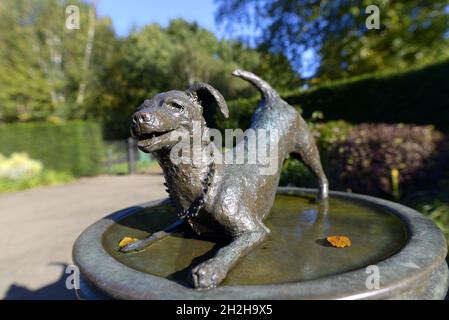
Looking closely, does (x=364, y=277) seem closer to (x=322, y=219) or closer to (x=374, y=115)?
(x=322, y=219)

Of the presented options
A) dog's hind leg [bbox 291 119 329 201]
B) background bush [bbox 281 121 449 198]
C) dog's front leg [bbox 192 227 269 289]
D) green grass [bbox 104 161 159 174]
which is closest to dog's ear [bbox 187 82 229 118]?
dog's front leg [bbox 192 227 269 289]

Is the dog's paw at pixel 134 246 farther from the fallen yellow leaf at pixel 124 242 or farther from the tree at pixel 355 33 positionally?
the tree at pixel 355 33

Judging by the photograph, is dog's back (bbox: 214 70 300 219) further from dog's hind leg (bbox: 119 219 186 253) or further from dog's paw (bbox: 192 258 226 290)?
dog's hind leg (bbox: 119 219 186 253)

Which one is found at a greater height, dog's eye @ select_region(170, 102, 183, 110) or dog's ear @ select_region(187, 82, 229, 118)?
dog's ear @ select_region(187, 82, 229, 118)

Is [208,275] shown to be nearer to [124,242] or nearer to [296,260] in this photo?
[296,260]

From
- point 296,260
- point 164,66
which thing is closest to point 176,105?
point 296,260

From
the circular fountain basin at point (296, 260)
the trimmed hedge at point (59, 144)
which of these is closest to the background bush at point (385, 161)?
the circular fountain basin at point (296, 260)

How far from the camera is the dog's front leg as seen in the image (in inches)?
50.7

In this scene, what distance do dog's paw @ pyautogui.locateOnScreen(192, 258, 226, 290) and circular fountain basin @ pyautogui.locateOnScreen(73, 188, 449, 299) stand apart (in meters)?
0.03

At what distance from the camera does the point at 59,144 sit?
1330 cm

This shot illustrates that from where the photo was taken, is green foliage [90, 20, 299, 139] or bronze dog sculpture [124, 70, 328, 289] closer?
bronze dog sculpture [124, 70, 328, 289]

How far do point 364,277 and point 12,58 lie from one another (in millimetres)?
24925
